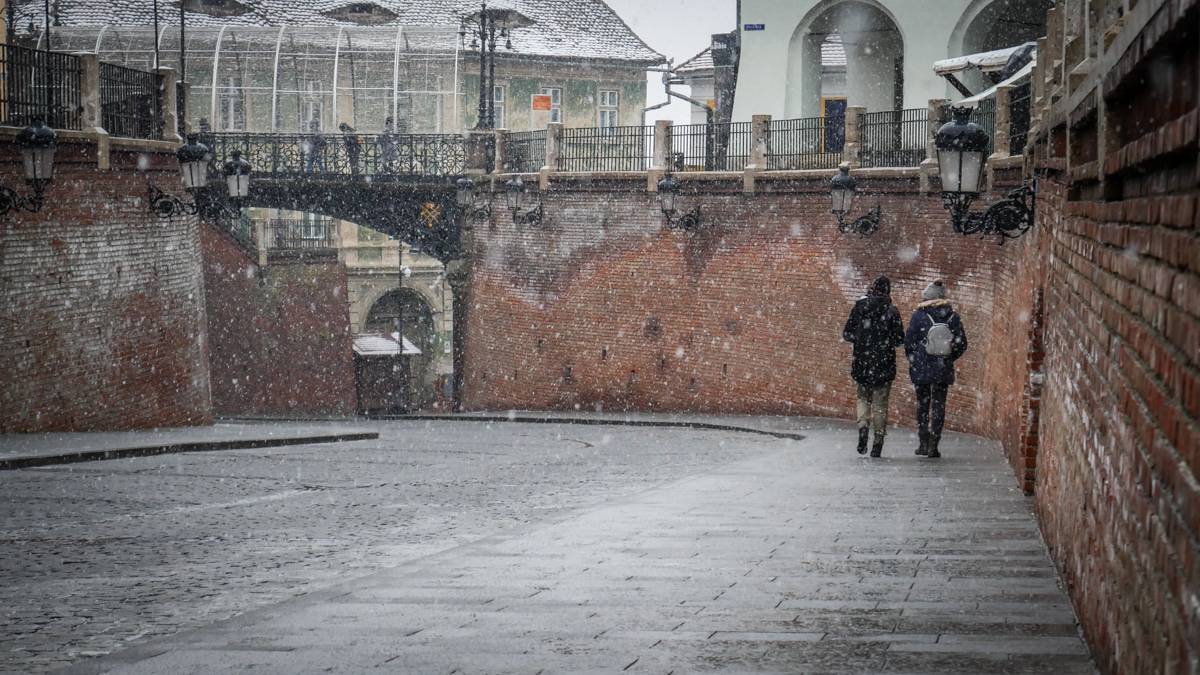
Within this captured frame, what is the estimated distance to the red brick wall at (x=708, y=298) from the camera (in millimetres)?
23406

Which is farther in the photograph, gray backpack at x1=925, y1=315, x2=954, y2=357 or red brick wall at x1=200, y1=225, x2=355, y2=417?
red brick wall at x1=200, y1=225, x2=355, y2=417

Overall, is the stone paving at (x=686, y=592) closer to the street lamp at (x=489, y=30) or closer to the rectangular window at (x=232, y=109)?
the street lamp at (x=489, y=30)

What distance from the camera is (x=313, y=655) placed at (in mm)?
6145

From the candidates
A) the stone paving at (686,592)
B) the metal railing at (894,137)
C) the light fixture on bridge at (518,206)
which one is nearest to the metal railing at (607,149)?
the light fixture on bridge at (518,206)

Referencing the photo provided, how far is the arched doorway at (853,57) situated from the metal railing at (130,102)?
1298cm

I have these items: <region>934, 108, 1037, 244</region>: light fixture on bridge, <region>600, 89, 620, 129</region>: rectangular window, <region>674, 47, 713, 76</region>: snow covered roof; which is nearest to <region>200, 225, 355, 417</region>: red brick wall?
<region>600, 89, 620, 129</region>: rectangular window

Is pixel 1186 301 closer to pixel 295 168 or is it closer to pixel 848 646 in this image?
pixel 848 646

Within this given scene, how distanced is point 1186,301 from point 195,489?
41.6 feet

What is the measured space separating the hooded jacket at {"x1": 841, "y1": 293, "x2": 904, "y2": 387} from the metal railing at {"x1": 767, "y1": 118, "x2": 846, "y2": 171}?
11.2 metres

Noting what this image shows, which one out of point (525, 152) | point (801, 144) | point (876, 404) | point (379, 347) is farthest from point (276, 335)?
point (876, 404)

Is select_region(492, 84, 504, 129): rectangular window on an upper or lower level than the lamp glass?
upper

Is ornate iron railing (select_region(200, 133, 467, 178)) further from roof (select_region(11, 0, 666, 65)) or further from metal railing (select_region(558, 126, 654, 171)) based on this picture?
roof (select_region(11, 0, 666, 65))

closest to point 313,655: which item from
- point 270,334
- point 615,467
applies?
point 615,467

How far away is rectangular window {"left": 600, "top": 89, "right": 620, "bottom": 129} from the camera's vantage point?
53.4 metres
